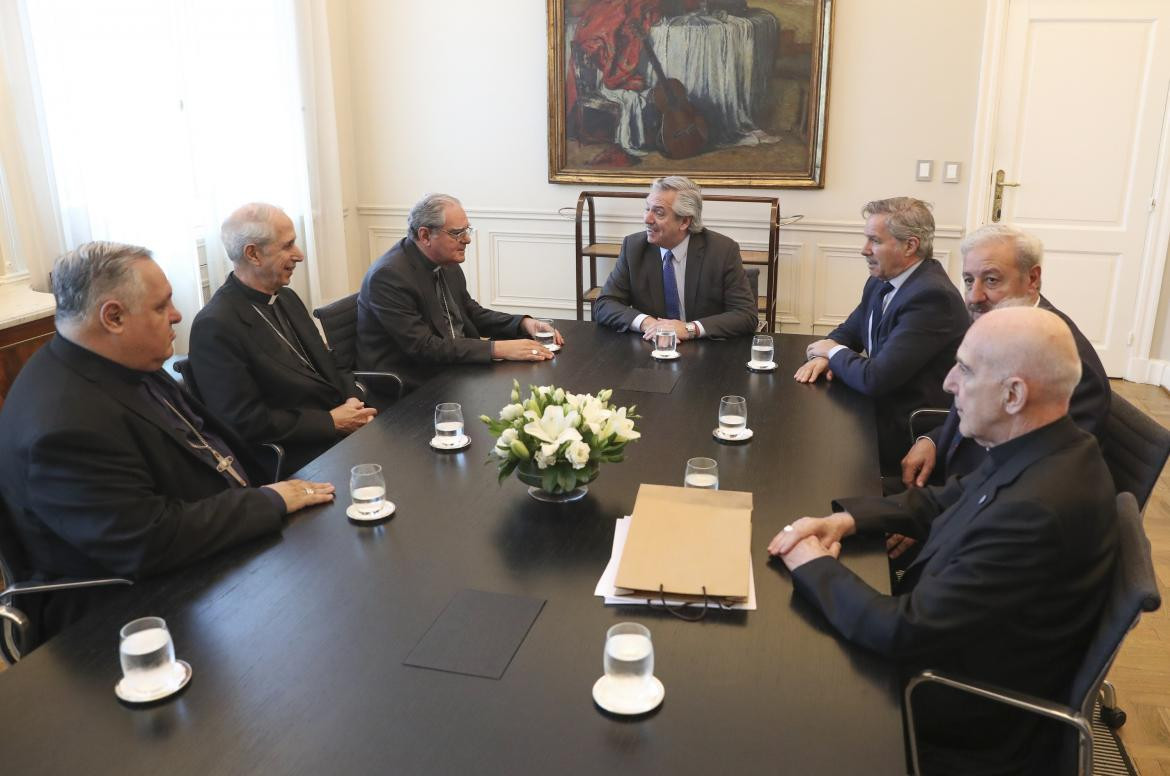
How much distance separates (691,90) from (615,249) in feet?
3.64

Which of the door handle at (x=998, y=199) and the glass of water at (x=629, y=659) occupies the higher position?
the door handle at (x=998, y=199)

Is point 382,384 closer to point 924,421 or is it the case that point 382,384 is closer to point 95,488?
point 95,488

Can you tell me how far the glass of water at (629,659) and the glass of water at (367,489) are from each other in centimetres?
81

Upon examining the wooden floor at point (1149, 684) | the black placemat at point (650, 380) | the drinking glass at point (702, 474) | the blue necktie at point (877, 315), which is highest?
the blue necktie at point (877, 315)

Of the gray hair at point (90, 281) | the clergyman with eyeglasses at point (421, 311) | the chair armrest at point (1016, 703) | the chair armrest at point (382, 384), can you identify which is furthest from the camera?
the chair armrest at point (382, 384)

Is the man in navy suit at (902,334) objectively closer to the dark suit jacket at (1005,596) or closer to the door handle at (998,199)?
the dark suit jacket at (1005,596)

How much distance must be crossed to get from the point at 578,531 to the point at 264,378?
157cm

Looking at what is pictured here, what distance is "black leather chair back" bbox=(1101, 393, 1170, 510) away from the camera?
2.18m

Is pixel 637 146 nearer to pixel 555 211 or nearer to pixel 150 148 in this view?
pixel 555 211

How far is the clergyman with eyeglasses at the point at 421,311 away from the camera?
3.45 meters

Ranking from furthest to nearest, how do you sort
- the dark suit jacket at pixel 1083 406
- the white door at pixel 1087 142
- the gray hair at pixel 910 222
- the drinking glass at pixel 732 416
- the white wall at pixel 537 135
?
the white wall at pixel 537 135, the white door at pixel 1087 142, the gray hair at pixel 910 222, the drinking glass at pixel 732 416, the dark suit jacket at pixel 1083 406

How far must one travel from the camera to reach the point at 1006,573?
153 centimetres

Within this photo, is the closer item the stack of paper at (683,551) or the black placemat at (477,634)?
the black placemat at (477,634)

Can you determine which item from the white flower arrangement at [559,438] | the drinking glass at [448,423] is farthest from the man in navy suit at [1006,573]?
the drinking glass at [448,423]
